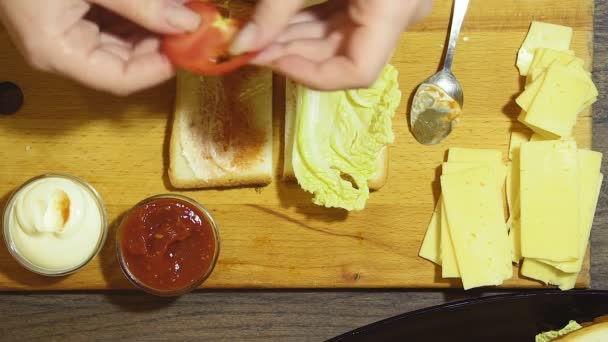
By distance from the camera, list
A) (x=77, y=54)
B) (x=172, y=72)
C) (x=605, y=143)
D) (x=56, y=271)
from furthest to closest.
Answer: (x=605, y=143)
(x=56, y=271)
(x=172, y=72)
(x=77, y=54)

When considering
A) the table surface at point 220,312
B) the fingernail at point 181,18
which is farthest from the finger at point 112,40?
the table surface at point 220,312

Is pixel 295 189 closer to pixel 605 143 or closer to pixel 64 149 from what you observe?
pixel 64 149

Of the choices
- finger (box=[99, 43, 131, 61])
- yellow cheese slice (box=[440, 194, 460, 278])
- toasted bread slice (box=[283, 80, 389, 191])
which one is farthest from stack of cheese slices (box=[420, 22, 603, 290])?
finger (box=[99, 43, 131, 61])

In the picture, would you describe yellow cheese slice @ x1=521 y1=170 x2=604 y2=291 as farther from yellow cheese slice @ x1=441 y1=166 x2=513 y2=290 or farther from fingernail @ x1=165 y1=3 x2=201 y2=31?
fingernail @ x1=165 y1=3 x2=201 y2=31

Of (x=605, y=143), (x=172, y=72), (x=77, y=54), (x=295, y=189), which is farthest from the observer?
(x=605, y=143)

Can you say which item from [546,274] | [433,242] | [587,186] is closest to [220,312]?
[433,242]

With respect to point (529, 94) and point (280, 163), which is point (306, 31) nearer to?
Answer: point (280, 163)

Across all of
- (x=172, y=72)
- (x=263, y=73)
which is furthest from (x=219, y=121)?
(x=172, y=72)
